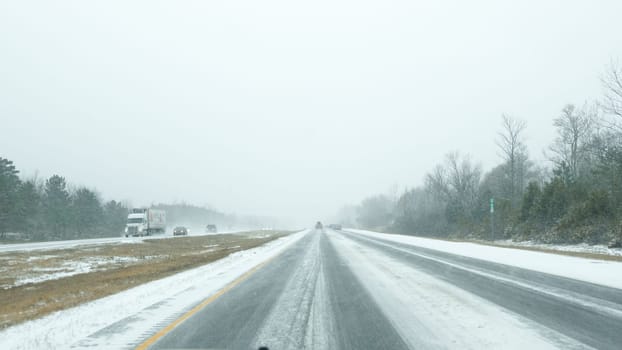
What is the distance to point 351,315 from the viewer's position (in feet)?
24.3

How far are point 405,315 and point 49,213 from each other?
70.5m

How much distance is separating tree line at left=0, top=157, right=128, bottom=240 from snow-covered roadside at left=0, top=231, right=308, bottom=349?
53663 millimetres

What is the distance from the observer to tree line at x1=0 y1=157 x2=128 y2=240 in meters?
55.0

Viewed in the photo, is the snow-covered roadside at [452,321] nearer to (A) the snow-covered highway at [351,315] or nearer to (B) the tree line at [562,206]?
(A) the snow-covered highway at [351,315]

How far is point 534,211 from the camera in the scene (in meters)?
35.2

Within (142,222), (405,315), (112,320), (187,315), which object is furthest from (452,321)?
(142,222)

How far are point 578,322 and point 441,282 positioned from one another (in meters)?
4.77

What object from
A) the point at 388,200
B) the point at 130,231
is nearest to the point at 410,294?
the point at 130,231

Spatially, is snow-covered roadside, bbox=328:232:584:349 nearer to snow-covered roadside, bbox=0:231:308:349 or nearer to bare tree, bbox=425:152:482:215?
snow-covered roadside, bbox=0:231:308:349

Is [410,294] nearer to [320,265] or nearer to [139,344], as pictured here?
[139,344]

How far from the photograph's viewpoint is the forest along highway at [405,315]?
572 centimetres

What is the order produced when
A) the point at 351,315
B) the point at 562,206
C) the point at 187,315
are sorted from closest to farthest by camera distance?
the point at 351,315
the point at 187,315
the point at 562,206

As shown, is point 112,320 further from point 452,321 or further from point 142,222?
point 142,222

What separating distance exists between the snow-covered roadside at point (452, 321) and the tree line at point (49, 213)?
5776 cm
